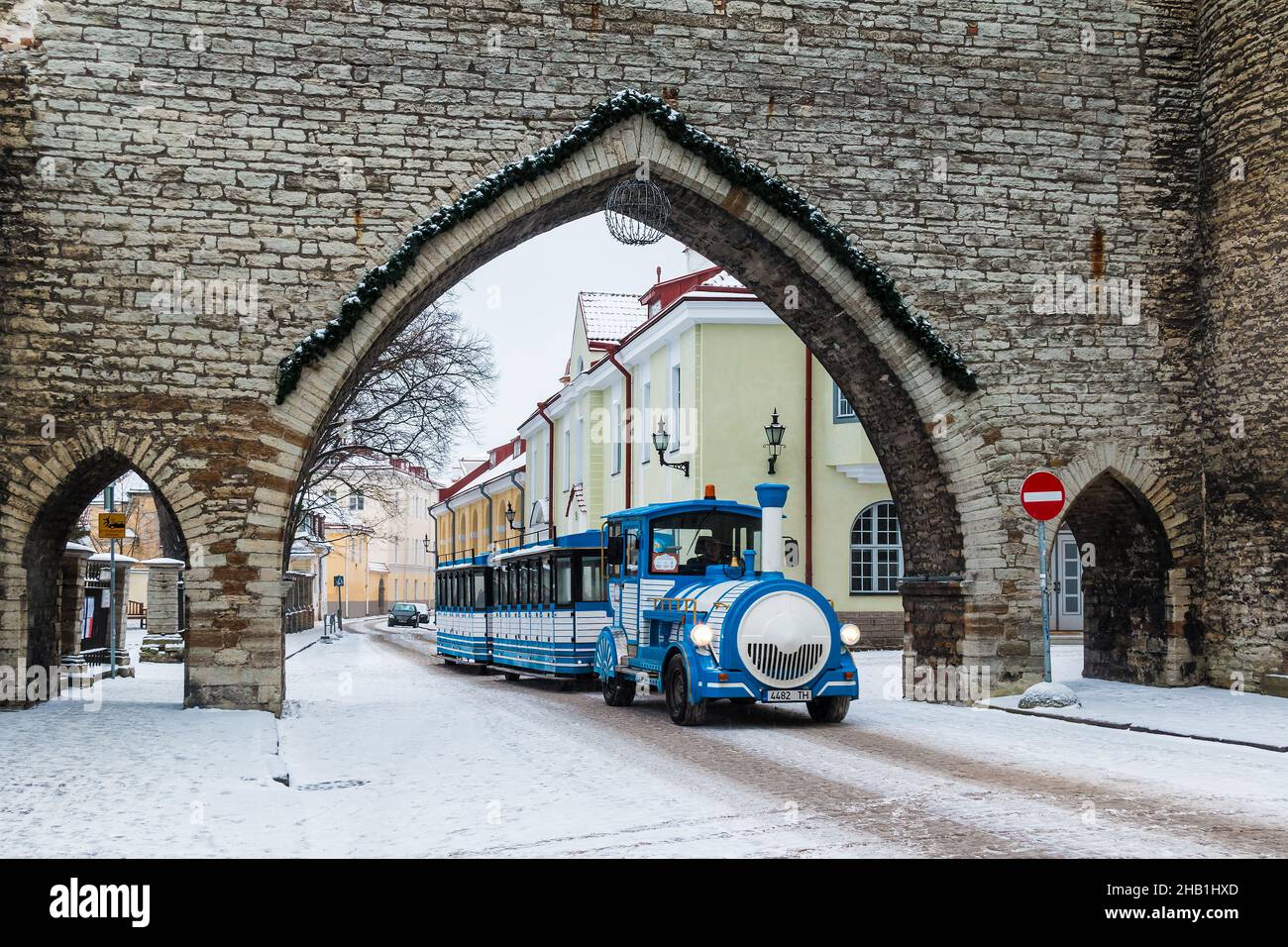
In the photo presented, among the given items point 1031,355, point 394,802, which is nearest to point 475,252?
point 1031,355

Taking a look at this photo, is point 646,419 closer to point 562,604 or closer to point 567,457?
point 567,457

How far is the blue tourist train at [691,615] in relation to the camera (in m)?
12.2

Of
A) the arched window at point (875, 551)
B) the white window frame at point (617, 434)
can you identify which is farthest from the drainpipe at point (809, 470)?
the white window frame at point (617, 434)

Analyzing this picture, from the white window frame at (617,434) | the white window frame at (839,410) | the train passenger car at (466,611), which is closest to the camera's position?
the train passenger car at (466,611)

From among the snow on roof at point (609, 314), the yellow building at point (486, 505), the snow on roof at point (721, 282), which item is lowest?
the yellow building at point (486, 505)

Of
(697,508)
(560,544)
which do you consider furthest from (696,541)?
(560,544)

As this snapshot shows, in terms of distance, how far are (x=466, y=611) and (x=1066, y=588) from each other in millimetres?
16349

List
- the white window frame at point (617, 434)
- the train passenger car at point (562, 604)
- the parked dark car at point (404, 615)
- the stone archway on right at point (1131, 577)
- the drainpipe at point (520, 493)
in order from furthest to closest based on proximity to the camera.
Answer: the parked dark car at point (404, 615)
the drainpipe at point (520, 493)
the white window frame at point (617, 434)
the train passenger car at point (562, 604)
the stone archway on right at point (1131, 577)

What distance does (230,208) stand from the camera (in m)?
13.8

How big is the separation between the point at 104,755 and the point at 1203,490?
40.1 ft

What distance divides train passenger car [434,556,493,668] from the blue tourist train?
3136 mm

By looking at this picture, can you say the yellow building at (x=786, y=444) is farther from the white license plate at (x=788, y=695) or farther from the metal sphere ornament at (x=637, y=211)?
the white license plate at (x=788, y=695)

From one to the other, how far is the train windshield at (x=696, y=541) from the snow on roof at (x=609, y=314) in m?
22.7

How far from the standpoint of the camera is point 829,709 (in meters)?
12.7
